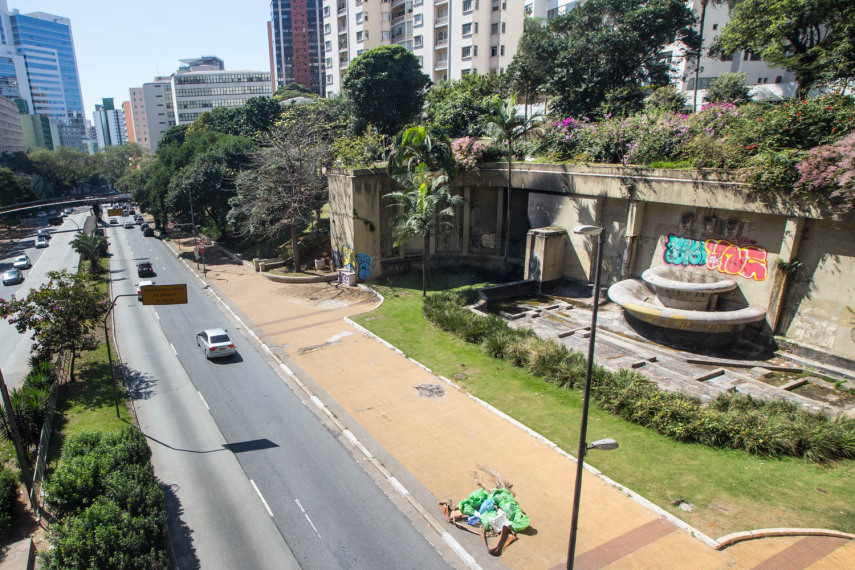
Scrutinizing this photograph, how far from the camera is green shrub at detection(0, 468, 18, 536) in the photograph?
13766 mm

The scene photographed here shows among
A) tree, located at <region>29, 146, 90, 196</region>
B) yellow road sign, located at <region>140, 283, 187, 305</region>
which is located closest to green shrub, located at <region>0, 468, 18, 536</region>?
yellow road sign, located at <region>140, 283, 187, 305</region>

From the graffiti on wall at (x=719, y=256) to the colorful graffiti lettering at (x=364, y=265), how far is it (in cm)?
2037

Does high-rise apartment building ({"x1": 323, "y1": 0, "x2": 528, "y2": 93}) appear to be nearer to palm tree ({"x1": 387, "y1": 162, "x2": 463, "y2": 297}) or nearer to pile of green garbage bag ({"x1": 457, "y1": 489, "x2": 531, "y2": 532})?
palm tree ({"x1": 387, "y1": 162, "x2": 463, "y2": 297})

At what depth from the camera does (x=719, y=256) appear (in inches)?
1061

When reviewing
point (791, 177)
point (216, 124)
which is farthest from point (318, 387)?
point (216, 124)

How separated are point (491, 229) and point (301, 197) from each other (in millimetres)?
15744

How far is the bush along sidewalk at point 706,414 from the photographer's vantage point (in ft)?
52.1

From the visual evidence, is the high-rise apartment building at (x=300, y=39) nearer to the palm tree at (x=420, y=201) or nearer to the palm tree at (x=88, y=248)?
the palm tree at (x=88, y=248)

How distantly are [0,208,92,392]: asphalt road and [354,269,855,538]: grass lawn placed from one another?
75.4 feet

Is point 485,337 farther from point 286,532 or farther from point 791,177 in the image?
point 791,177

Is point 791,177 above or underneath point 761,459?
above

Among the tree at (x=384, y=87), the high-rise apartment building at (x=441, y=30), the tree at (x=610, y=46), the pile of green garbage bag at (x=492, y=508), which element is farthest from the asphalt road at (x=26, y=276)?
the high-rise apartment building at (x=441, y=30)

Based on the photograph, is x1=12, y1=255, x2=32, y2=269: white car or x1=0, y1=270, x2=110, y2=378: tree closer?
x1=0, y1=270, x2=110, y2=378: tree

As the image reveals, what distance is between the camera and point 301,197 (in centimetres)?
4159
